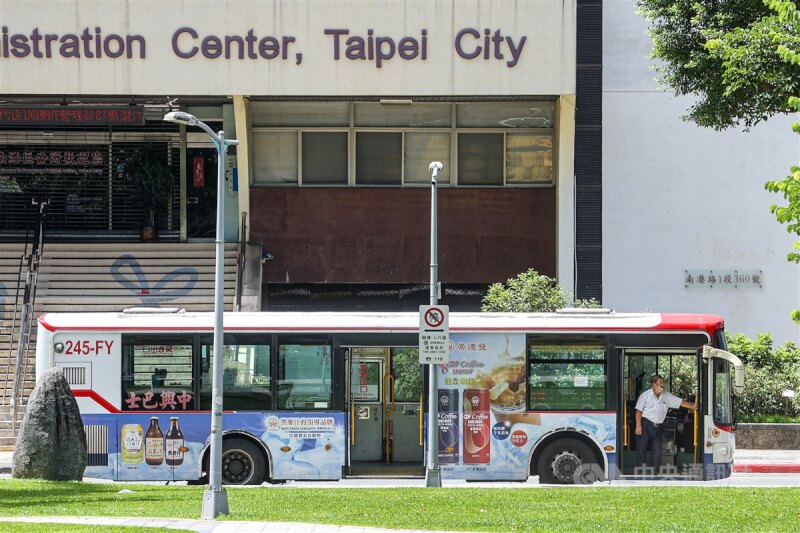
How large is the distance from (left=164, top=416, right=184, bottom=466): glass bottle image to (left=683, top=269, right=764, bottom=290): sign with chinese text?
17869 mm

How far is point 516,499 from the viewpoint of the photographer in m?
17.2

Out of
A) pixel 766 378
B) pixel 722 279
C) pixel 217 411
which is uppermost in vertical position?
pixel 722 279

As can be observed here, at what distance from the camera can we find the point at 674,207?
111 ft

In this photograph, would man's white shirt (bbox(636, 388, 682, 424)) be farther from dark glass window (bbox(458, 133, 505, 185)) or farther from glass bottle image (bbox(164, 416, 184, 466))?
dark glass window (bbox(458, 133, 505, 185))

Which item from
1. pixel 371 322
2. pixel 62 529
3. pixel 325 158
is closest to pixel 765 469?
pixel 371 322

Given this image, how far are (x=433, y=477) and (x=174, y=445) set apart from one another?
15.1ft

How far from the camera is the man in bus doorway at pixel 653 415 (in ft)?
67.5

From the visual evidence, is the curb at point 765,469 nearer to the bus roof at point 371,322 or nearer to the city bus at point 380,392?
the city bus at point 380,392

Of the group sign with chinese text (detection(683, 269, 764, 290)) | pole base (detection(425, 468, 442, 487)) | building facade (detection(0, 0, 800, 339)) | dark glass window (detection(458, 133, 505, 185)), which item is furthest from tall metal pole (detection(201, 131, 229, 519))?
sign with chinese text (detection(683, 269, 764, 290))

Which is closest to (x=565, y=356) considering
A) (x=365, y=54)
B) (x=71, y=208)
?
(x=365, y=54)

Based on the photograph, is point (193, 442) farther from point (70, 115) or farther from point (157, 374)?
point (70, 115)

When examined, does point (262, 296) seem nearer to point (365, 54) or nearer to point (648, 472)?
point (365, 54)

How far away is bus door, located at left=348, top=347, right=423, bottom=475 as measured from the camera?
69.2 feet

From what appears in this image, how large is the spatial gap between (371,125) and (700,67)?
11.6 metres
